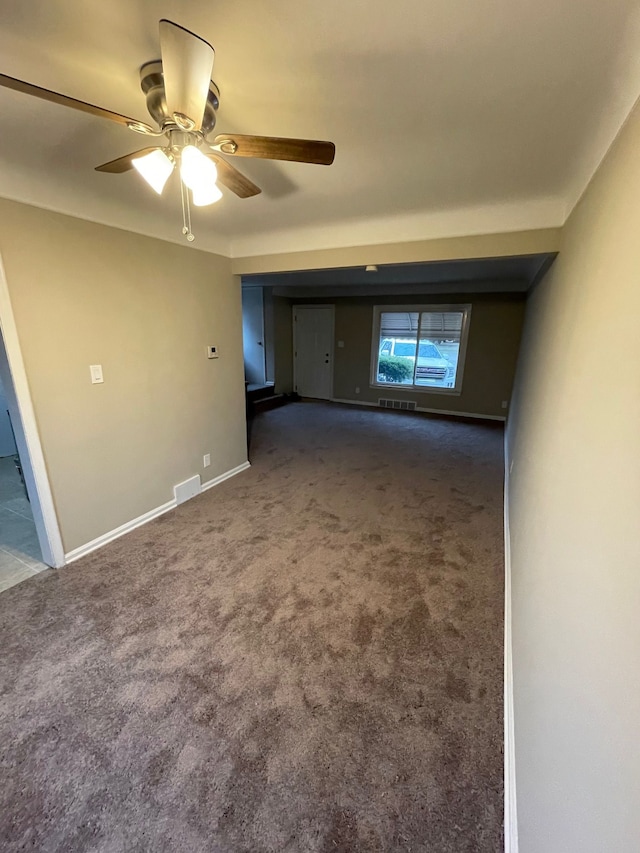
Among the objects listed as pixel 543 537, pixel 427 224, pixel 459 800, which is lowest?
pixel 459 800

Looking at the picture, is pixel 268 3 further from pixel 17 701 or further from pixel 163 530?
pixel 163 530

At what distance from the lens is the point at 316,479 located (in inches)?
145

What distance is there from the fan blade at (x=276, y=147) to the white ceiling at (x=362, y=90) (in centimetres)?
18

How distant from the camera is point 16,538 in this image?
2535 millimetres

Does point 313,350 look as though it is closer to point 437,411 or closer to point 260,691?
point 437,411

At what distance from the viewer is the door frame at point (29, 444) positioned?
1.85m

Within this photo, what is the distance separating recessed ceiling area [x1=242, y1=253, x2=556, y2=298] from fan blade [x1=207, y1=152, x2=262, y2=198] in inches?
73.6

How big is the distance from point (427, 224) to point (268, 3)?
1.90m

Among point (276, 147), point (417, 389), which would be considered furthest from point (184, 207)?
point (417, 389)

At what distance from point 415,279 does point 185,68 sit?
4.65 meters

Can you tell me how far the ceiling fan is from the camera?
0.89 metres

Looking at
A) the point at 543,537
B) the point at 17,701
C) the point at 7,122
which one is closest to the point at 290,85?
the point at 7,122

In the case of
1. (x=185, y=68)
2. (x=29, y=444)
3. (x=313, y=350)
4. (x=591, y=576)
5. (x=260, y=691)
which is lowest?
(x=260, y=691)

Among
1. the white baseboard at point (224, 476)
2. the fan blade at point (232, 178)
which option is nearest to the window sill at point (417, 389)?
the white baseboard at point (224, 476)
